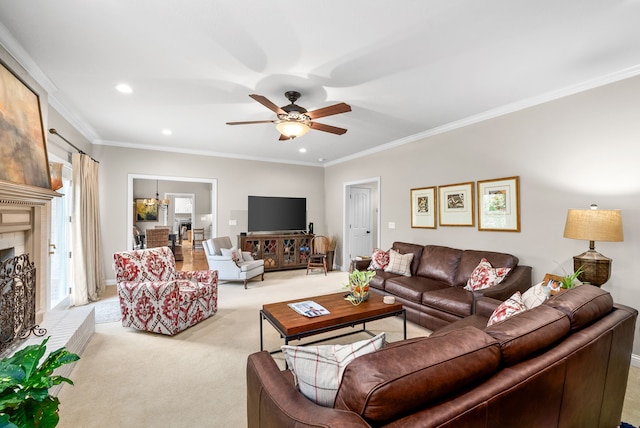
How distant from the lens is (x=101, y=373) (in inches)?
94.5

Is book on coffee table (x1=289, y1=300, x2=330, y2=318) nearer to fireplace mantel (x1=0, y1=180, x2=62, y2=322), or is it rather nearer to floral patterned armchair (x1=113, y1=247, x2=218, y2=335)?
floral patterned armchair (x1=113, y1=247, x2=218, y2=335)

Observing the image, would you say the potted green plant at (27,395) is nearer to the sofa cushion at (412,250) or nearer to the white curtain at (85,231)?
the white curtain at (85,231)

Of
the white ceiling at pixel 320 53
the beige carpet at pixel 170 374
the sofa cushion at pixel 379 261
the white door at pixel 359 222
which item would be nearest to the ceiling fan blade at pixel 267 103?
the white ceiling at pixel 320 53

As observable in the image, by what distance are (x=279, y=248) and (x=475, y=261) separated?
412 cm

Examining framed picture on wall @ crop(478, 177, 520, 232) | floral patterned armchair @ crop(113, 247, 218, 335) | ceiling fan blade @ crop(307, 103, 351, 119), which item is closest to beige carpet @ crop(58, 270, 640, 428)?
floral patterned armchair @ crop(113, 247, 218, 335)

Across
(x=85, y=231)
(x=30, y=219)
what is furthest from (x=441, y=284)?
(x=85, y=231)

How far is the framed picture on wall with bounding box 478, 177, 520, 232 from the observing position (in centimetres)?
347

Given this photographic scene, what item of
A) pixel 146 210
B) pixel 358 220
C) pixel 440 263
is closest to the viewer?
pixel 440 263

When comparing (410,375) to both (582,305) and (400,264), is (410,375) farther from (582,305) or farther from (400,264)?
(400,264)

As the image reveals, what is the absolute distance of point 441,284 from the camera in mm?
3701

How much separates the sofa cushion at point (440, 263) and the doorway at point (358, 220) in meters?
2.30

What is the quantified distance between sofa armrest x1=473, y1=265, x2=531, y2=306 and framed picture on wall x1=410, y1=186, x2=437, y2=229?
141cm

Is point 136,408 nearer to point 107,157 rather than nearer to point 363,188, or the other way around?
point 107,157

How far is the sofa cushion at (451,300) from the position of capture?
2.92 m
